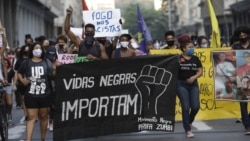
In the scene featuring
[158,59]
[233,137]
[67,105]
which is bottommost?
[233,137]

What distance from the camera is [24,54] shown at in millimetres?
12617

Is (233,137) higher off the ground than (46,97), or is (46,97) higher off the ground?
(46,97)

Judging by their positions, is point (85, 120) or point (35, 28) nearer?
point (85, 120)

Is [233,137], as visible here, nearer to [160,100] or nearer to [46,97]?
[160,100]

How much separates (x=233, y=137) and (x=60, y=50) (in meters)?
4.72

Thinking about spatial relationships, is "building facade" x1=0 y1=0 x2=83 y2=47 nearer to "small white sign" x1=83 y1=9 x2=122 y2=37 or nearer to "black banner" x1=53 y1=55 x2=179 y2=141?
"small white sign" x1=83 y1=9 x2=122 y2=37

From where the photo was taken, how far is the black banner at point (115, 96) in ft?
31.7

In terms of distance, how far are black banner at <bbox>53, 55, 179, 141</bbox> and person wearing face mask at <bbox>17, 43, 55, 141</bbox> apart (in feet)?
0.73

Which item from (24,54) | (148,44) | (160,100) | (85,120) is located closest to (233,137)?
(160,100)

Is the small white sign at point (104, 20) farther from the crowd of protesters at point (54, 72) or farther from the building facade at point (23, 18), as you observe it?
the building facade at point (23, 18)

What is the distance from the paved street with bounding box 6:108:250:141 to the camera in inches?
432

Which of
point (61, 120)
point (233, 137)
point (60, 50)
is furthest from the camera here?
point (60, 50)

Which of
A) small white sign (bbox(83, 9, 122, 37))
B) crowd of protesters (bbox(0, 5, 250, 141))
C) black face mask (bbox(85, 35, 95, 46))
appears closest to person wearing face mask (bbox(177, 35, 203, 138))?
crowd of protesters (bbox(0, 5, 250, 141))

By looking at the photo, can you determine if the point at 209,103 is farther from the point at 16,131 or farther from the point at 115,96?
the point at 16,131
